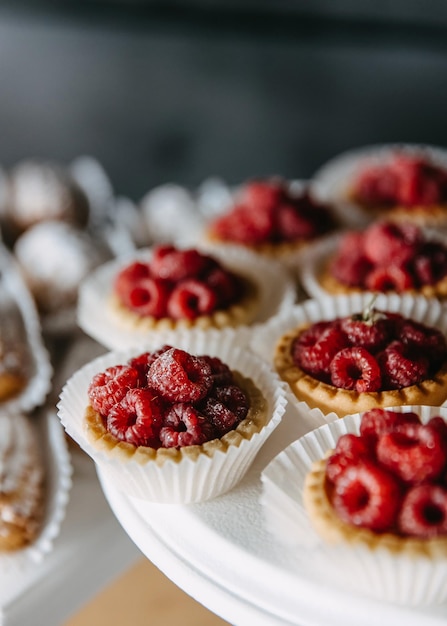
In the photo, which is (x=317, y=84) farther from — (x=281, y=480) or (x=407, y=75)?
(x=281, y=480)

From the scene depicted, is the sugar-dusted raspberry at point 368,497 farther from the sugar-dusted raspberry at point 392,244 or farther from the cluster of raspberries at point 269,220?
the cluster of raspberries at point 269,220

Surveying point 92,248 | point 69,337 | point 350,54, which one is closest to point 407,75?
point 350,54

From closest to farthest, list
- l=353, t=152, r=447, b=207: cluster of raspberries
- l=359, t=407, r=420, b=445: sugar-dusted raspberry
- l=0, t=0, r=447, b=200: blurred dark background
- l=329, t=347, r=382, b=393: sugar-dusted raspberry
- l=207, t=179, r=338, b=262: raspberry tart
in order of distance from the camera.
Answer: l=359, t=407, r=420, b=445: sugar-dusted raspberry, l=329, t=347, r=382, b=393: sugar-dusted raspberry, l=207, t=179, r=338, b=262: raspberry tart, l=353, t=152, r=447, b=207: cluster of raspberries, l=0, t=0, r=447, b=200: blurred dark background

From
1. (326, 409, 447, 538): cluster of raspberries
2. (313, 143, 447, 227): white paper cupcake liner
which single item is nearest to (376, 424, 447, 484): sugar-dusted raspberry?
(326, 409, 447, 538): cluster of raspberries

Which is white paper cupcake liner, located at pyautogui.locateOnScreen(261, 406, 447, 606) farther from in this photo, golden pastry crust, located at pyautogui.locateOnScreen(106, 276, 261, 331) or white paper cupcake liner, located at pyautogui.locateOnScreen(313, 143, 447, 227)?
white paper cupcake liner, located at pyautogui.locateOnScreen(313, 143, 447, 227)

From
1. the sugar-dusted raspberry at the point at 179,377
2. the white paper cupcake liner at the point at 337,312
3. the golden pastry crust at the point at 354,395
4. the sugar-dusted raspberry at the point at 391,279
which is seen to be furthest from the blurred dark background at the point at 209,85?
the sugar-dusted raspberry at the point at 179,377

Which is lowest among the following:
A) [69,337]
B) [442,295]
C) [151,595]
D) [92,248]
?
[151,595]
